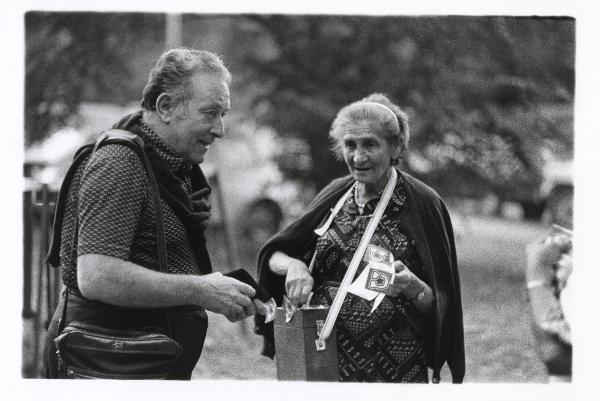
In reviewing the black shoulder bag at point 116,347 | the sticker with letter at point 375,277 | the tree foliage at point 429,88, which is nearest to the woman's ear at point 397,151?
the sticker with letter at point 375,277

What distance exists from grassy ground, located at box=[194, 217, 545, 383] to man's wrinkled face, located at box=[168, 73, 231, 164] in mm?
3069

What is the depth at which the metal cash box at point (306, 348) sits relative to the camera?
3.12 metres

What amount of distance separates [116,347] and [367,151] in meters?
1.33

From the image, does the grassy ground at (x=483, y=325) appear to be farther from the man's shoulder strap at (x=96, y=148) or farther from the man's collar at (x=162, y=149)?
the man's collar at (x=162, y=149)

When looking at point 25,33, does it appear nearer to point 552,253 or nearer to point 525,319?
point 552,253

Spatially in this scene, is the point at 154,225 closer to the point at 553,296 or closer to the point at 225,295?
the point at 225,295

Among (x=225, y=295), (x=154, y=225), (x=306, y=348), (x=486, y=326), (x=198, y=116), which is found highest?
(x=198, y=116)

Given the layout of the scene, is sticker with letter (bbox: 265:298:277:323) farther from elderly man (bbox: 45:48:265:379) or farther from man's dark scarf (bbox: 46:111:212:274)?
man's dark scarf (bbox: 46:111:212:274)

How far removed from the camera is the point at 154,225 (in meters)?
2.73

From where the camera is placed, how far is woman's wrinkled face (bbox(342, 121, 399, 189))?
10.9ft

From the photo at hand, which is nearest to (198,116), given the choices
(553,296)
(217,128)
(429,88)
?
(217,128)

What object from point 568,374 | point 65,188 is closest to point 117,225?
point 65,188

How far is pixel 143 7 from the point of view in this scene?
3553 millimetres

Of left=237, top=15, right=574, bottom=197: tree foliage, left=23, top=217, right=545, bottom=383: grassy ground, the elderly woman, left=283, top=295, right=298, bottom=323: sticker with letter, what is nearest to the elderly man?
left=283, top=295, right=298, bottom=323: sticker with letter
